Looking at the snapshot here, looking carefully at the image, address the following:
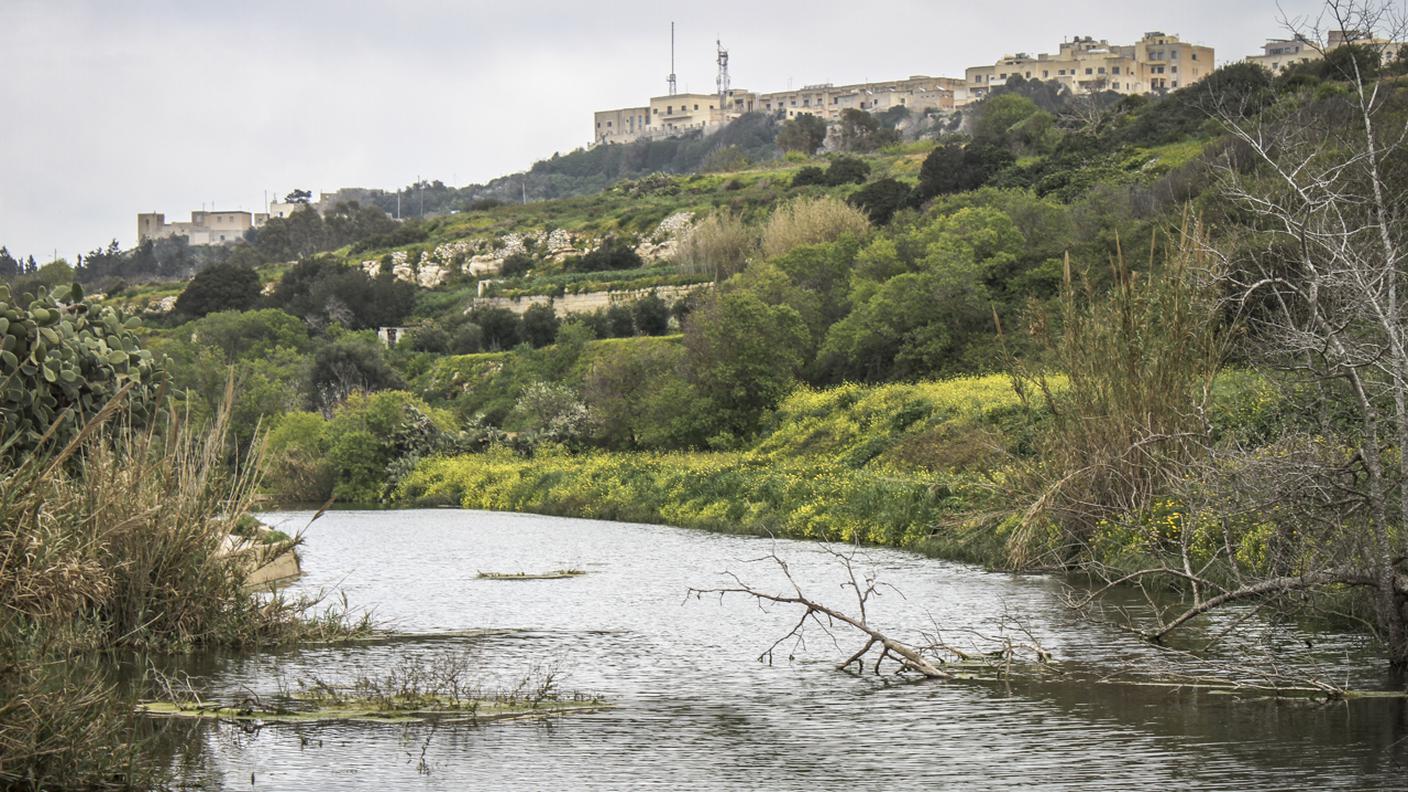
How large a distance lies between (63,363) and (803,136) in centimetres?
13446

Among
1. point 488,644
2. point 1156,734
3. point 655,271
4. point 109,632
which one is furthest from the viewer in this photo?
point 655,271

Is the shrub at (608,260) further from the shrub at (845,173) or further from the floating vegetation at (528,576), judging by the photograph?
the floating vegetation at (528,576)

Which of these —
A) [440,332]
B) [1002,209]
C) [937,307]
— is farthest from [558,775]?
[440,332]

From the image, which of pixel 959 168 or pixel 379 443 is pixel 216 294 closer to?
pixel 379 443

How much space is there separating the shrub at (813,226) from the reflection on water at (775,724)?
4824cm

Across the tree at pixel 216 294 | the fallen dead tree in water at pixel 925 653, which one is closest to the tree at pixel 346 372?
the tree at pixel 216 294

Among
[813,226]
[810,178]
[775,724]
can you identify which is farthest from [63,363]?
[810,178]

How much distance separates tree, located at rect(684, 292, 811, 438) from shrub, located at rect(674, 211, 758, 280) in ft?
91.4

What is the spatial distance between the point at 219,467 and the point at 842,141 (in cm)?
13209

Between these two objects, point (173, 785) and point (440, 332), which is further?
point (440, 332)

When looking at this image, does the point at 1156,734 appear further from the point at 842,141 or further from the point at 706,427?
the point at 842,141

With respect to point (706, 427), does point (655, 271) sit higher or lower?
higher

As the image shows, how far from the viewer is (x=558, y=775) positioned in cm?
1215

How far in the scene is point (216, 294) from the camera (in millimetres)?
99250
